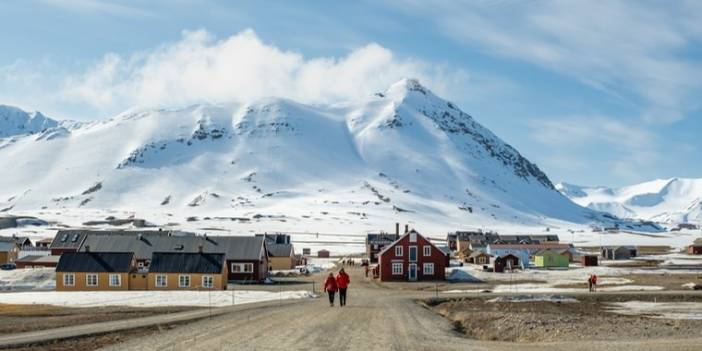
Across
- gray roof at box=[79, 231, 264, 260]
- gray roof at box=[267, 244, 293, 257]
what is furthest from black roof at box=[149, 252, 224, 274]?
gray roof at box=[267, 244, 293, 257]

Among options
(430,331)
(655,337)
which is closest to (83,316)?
(430,331)

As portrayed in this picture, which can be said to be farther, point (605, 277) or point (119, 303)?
point (605, 277)

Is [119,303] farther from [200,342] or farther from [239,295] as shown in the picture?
[200,342]

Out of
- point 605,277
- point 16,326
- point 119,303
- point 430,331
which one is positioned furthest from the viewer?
point 605,277

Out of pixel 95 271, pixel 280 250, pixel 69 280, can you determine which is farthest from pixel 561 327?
pixel 280 250

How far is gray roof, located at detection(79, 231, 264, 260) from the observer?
9288cm

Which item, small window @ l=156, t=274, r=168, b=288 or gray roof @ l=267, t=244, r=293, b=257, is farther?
gray roof @ l=267, t=244, r=293, b=257

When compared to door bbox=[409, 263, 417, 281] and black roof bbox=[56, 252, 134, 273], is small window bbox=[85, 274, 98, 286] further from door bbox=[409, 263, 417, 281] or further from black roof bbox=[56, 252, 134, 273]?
door bbox=[409, 263, 417, 281]

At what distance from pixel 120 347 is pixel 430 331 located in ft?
39.4

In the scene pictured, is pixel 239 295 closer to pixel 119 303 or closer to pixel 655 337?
pixel 119 303

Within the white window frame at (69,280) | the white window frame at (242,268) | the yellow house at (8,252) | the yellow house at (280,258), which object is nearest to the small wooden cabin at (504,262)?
the yellow house at (280,258)

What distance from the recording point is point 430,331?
31984 mm

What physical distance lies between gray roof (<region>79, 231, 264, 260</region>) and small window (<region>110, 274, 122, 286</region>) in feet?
47.0

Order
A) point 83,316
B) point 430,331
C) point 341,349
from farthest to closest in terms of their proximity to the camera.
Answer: point 83,316 → point 430,331 → point 341,349
